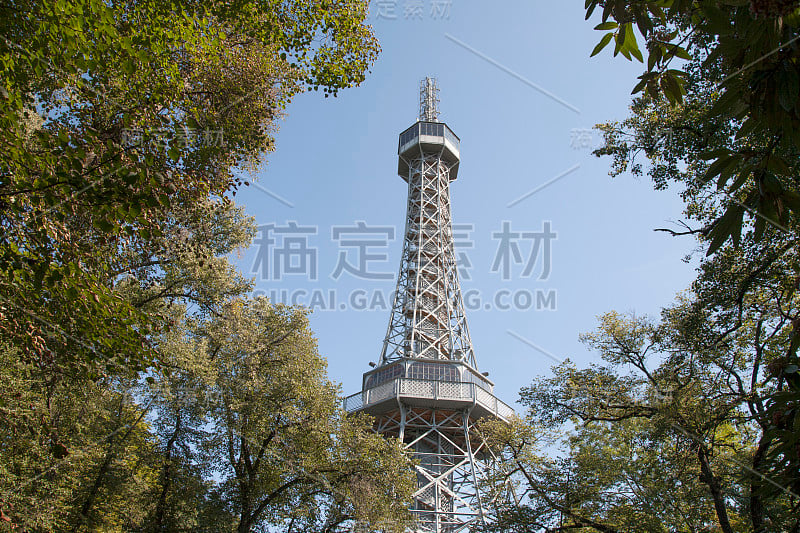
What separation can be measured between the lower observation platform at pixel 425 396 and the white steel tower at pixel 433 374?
0.19 feet

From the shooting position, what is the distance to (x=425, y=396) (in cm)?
3156

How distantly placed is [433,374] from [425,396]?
2.33 metres

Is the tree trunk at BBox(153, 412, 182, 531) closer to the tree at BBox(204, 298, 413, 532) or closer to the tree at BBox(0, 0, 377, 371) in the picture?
the tree at BBox(204, 298, 413, 532)

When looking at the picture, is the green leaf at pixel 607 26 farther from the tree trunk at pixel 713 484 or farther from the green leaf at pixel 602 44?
the tree trunk at pixel 713 484

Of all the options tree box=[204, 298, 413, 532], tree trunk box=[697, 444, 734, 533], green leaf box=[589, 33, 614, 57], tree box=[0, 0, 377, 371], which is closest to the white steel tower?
tree box=[204, 298, 413, 532]

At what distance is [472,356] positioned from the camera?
39.1 m

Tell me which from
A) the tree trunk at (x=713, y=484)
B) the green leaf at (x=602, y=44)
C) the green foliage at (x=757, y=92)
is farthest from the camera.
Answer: the tree trunk at (x=713, y=484)

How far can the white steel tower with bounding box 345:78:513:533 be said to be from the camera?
102 ft

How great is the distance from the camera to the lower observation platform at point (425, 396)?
31625 millimetres

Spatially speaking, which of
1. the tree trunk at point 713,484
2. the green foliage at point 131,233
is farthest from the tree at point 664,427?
the green foliage at point 131,233

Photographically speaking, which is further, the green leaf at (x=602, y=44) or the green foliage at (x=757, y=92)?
the green leaf at (x=602, y=44)

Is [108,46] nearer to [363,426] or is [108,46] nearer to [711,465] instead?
[363,426]

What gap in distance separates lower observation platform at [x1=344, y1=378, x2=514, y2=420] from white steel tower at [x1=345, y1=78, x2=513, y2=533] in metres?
0.06

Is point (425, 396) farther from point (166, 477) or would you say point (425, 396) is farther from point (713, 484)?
point (713, 484)
